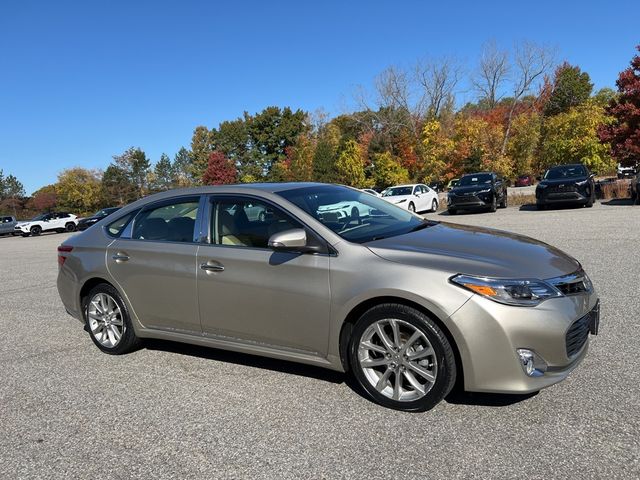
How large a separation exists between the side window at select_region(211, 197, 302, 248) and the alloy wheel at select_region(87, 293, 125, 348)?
4.86 feet

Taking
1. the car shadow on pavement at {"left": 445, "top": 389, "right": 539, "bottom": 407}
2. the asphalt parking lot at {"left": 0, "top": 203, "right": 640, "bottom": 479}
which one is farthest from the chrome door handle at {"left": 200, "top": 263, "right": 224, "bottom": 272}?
the car shadow on pavement at {"left": 445, "top": 389, "right": 539, "bottom": 407}

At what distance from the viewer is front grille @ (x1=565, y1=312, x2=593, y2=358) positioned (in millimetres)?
3279

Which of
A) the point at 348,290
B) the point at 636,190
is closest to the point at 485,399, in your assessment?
the point at 348,290

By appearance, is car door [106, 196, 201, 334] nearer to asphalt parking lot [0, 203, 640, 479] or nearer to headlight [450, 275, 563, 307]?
asphalt parking lot [0, 203, 640, 479]

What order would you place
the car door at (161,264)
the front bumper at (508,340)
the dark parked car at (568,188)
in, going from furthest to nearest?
the dark parked car at (568,188), the car door at (161,264), the front bumper at (508,340)

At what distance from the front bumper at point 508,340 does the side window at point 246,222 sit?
1497mm

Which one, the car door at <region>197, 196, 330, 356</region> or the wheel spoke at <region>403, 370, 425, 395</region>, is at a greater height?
the car door at <region>197, 196, 330, 356</region>

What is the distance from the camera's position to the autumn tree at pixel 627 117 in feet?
73.8

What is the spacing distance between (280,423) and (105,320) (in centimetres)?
257

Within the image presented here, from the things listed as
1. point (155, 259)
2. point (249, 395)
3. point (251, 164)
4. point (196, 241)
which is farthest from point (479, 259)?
point (251, 164)

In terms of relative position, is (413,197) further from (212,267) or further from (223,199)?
(212,267)

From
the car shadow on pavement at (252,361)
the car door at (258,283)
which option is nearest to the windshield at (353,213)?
the car door at (258,283)

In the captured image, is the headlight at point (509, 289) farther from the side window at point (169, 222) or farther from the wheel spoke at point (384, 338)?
the side window at point (169, 222)

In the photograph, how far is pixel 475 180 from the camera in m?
22.5
